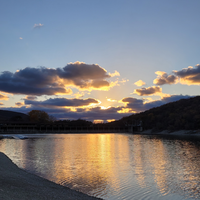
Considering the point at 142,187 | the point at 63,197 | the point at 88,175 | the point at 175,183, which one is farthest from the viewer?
the point at 88,175

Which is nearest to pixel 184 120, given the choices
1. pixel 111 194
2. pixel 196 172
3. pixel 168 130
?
pixel 168 130

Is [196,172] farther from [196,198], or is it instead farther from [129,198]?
[129,198]

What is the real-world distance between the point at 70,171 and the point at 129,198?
37.5ft

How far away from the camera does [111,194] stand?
56.7 ft

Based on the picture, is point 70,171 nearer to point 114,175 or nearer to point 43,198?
point 114,175

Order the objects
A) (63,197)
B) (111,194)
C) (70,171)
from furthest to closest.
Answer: (70,171), (111,194), (63,197)

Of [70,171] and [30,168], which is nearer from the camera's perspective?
[70,171]

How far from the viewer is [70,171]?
2611 cm

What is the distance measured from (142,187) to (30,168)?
1541 centimetres

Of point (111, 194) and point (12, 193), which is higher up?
point (12, 193)

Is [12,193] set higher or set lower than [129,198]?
higher

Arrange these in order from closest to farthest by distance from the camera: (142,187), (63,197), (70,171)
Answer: (63,197)
(142,187)
(70,171)

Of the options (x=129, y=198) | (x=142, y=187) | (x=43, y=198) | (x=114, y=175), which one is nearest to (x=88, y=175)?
(x=114, y=175)

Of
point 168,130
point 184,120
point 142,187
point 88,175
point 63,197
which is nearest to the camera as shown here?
point 63,197
